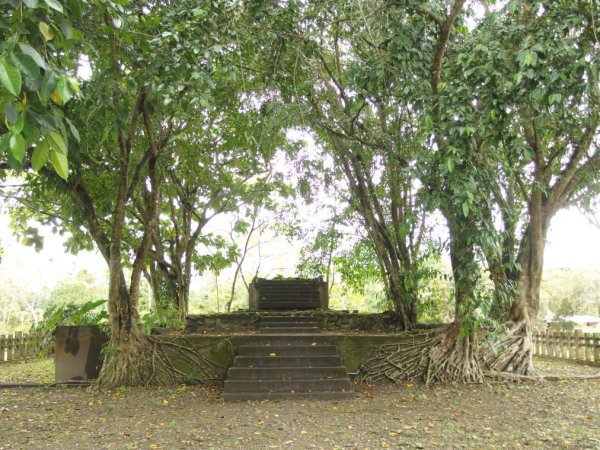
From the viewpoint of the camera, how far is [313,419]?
5.43 meters

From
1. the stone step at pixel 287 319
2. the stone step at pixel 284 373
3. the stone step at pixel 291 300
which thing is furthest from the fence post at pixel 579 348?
the stone step at pixel 284 373

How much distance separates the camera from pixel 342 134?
8.18 m

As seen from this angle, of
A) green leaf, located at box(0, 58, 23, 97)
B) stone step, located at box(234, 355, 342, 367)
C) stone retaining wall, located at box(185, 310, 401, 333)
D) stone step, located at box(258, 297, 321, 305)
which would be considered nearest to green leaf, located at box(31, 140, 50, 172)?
green leaf, located at box(0, 58, 23, 97)

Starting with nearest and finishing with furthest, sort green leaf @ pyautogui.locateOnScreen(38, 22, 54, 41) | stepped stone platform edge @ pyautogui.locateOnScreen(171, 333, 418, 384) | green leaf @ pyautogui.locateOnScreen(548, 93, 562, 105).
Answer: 1. green leaf @ pyautogui.locateOnScreen(38, 22, 54, 41)
2. green leaf @ pyautogui.locateOnScreen(548, 93, 562, 105)
3. stepped stone platform edge @ pyautogui.locateOnScreen(171, 333, 418, 384)

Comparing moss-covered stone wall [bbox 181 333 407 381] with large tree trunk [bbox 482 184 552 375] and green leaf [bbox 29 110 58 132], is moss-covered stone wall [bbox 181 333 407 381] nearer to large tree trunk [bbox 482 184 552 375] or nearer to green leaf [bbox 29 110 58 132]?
large tree trunk [bbox 482 184 552 375]

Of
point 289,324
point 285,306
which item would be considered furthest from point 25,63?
point 285,306

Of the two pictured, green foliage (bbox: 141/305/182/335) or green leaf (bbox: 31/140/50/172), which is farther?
green foliage (bbox: 141/305/182/335)

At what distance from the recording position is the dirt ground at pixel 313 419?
4562 millimetres

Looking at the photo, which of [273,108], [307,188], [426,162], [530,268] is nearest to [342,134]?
[273,108]

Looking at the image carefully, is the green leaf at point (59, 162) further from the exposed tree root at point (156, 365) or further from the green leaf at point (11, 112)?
the exposed tree root at point (156, 365)

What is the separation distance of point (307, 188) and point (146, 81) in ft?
20.6

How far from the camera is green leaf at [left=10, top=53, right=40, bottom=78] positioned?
182 centimetres

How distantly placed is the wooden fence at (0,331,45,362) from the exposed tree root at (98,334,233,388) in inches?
205

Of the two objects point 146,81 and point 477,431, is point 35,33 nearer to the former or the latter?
point 146,81
